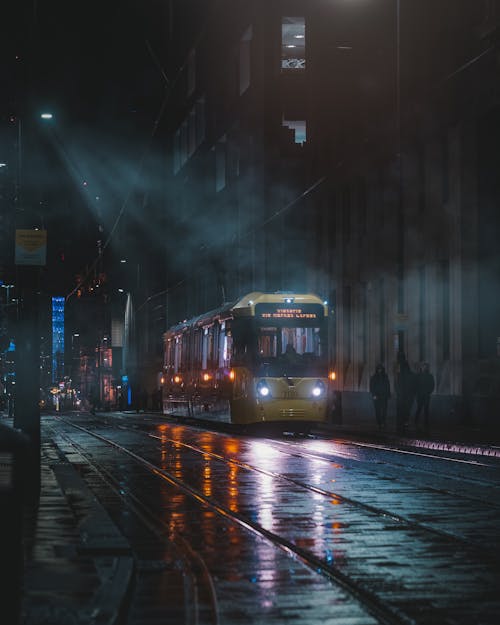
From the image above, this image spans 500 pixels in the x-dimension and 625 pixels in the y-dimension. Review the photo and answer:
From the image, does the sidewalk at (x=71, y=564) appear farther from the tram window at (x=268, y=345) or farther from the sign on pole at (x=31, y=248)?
the tram window at (x=268, y=345)

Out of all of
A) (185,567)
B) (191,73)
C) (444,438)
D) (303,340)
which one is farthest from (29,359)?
(191,73)

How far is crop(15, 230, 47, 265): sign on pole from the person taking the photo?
16.7m

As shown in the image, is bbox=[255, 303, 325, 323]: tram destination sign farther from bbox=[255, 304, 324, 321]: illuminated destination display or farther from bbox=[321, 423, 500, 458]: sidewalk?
bbox=[321, 423, 500, 458]: sidewalk

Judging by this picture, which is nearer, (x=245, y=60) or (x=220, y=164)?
(x=245, y=60)

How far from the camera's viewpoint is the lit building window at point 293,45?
72.2 meters

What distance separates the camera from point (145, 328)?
463 ft

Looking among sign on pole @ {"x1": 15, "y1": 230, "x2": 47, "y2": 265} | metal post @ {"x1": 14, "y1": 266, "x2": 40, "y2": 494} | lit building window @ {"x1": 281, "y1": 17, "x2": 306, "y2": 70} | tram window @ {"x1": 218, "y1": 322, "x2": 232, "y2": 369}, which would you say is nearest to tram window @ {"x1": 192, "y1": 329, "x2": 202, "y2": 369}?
tram window @ {"x1": 218, "y1": 322, "x2": 232, "y2": 369}

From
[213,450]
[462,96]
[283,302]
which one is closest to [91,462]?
[213,450]

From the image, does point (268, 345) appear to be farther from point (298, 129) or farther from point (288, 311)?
point (298, 129)

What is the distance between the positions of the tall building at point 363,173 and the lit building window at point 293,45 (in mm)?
113

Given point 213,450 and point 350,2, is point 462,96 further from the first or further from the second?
point 350,2

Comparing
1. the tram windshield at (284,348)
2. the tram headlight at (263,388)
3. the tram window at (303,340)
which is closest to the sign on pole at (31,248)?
the tram headlight at (263,388)

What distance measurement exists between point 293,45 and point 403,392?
142 ft

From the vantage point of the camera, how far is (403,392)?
34.0m
